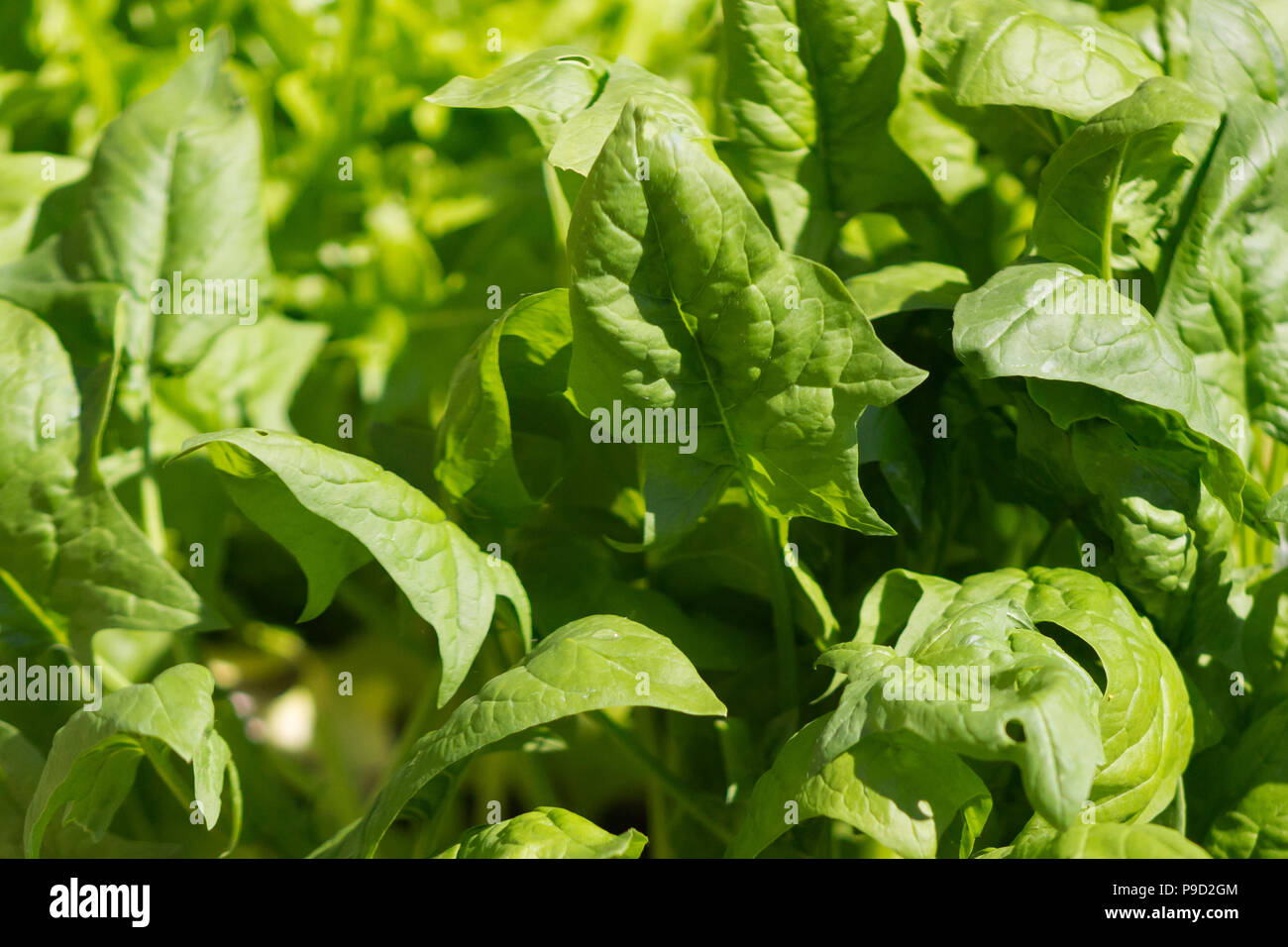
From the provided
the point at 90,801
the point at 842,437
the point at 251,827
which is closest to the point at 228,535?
the point at 251,827

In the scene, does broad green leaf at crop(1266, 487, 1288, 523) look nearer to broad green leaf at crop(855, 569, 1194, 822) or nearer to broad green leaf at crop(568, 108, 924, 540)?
broad green leaf at crop(855, 569, 1194, 822)

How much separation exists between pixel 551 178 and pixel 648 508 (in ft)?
1.04

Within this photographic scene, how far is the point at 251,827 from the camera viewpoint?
0.98 m

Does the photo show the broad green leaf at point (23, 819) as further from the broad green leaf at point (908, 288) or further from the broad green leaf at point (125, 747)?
the broad green leaf at point (908, 288)

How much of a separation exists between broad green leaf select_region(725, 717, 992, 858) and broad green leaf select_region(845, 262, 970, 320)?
301mm

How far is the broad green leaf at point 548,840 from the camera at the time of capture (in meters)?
0.65

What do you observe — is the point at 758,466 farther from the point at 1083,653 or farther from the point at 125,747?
the point at 125,747

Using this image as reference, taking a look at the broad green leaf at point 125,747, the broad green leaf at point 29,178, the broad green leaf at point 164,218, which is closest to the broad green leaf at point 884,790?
the broad green leaf at point 125,747

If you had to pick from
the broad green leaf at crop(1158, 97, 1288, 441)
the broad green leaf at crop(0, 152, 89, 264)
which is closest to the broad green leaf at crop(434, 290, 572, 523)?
the broad green leaf at crop(1158, 97, 1288, 441)

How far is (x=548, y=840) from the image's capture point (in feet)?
2.18

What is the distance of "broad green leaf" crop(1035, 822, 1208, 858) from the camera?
1.98 ft

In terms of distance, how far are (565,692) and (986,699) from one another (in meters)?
0.24

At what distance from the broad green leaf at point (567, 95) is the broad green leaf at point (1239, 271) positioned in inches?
14.8

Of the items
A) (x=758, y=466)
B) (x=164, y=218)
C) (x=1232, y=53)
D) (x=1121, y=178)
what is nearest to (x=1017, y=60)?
(x=1121, y=178)
